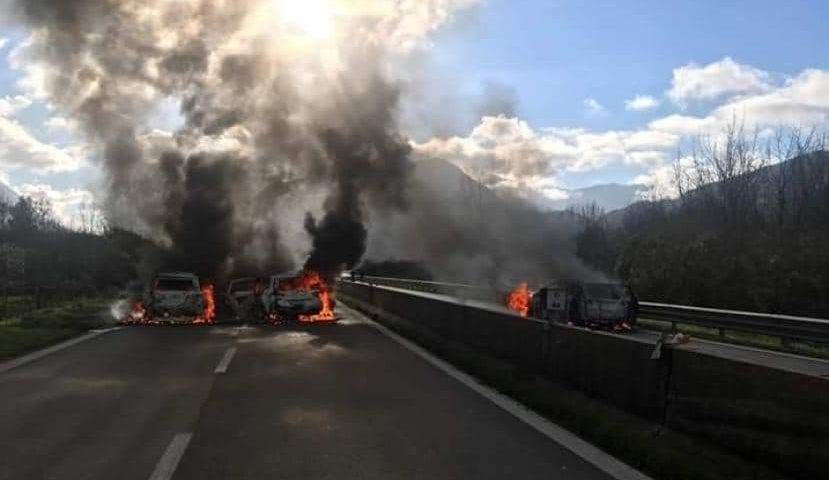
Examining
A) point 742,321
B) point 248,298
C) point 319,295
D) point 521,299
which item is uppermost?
point 521,299

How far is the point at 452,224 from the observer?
40188 millimetres

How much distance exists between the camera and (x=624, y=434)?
744 centimetres

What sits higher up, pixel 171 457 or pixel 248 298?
pixel 248 298

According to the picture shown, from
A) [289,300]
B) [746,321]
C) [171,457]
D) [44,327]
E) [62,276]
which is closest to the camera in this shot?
[171,457]

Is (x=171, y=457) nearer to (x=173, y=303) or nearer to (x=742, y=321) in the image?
(x=742, y=321)

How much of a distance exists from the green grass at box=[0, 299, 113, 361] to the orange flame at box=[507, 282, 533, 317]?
11913 mm

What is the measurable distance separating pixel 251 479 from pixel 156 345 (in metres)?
12.0

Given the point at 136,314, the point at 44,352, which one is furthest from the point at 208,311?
the point at 44,352

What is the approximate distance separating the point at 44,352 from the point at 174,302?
8716 millimetres

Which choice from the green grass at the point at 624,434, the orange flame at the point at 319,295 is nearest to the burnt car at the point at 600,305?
the orange flame at the point at 319,295

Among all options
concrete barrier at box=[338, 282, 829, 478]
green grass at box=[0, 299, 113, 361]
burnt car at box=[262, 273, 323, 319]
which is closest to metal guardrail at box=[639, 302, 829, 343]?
concrete barrier at box=[338, 282, 829, 478]

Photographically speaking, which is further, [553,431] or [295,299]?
[295,299]

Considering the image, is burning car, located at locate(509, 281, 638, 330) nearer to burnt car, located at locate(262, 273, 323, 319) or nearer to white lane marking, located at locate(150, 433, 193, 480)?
burnt car, located at locate(262, 273, 323, 319)

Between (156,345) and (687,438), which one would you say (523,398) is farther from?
(156,345)
